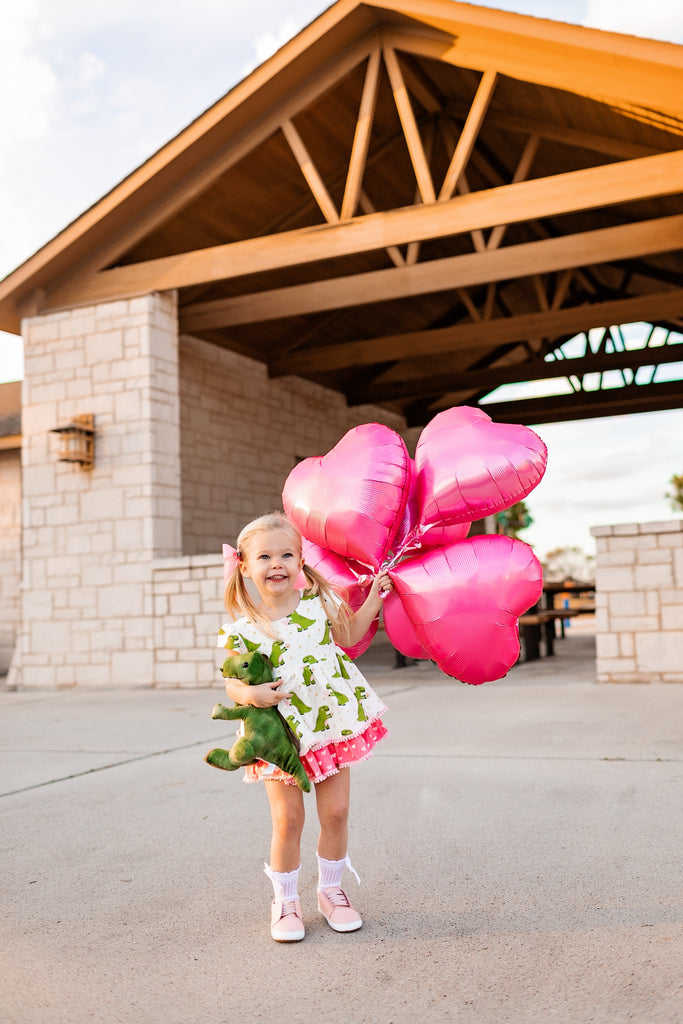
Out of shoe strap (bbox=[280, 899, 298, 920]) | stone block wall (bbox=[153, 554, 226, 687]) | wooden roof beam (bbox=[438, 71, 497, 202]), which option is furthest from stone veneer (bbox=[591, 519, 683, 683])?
shoe strap (bbox=[280, 899, 298, 920])

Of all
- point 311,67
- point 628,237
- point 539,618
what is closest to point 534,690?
point 539,618

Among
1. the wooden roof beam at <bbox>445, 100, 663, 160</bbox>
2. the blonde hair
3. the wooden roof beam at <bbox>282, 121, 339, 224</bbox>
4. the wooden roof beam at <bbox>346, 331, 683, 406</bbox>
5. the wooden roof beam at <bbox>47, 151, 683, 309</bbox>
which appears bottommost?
the blonde hair

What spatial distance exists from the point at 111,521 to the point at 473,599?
23.0 ft

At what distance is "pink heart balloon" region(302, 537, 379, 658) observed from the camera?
8.34 ft

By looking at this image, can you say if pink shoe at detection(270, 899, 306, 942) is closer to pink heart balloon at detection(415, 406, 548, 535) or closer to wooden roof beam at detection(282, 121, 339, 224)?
pink heart balloon at detection(415, 406, 548, 535)

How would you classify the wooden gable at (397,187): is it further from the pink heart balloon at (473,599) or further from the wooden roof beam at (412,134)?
the pink heart balloon at (473,599)

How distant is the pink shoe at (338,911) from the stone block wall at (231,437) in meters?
7.85

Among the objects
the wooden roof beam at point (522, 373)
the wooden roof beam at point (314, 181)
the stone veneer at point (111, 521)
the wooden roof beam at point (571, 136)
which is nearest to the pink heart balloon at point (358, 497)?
the stone veneer at point (111, 521)

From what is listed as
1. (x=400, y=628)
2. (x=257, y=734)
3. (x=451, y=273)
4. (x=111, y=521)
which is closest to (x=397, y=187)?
(x=451, y=273)

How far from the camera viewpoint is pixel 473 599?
2.33 meters

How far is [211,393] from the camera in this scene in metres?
11.3

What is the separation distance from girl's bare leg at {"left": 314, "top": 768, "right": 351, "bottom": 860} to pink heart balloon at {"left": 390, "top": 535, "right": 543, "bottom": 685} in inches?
15.5

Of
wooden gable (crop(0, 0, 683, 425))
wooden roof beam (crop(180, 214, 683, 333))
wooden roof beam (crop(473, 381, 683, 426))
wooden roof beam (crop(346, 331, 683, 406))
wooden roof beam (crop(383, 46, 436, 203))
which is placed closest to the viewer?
wooden gable (crop(0, 0, 683, 425))

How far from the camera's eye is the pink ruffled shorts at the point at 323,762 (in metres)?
2.31
